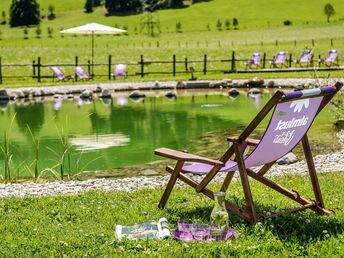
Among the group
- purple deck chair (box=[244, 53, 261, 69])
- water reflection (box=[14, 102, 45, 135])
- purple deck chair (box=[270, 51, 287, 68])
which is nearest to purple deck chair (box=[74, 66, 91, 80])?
water reflection (box=[14, 102, 45, 135])

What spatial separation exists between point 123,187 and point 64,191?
2.30 ft

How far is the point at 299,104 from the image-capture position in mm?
5344

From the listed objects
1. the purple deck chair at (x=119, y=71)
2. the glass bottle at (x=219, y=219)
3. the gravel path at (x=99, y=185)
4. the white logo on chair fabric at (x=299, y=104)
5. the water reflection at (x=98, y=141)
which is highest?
Result: the white logo on chair fabric at (x=299, y=104)

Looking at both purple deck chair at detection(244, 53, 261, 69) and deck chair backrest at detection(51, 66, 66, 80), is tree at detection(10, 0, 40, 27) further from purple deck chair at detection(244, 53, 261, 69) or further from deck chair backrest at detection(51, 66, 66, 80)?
deck chair backrest at detection(51, 66, 66, 80)

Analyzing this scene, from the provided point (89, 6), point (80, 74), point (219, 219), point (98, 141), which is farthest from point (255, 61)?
point (89, 6)

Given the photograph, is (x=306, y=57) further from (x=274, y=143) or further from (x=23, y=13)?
(x=23, y=13)

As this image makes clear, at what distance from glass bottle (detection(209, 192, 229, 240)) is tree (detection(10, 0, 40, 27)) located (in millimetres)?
103507

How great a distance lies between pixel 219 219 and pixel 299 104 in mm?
1121

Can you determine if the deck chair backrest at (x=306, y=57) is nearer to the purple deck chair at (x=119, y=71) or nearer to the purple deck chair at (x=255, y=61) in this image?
the purple deck chair at (x=255, y=61)

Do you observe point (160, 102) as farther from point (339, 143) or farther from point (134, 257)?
point (134, 257)

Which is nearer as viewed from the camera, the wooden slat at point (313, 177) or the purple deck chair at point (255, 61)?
the wooden slat at point (313, 177)

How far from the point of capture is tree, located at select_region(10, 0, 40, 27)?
104688 mm

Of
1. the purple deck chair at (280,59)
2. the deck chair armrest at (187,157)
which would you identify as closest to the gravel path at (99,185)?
the deck chair armrest at (187,157)

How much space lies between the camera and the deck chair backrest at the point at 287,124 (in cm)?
521
